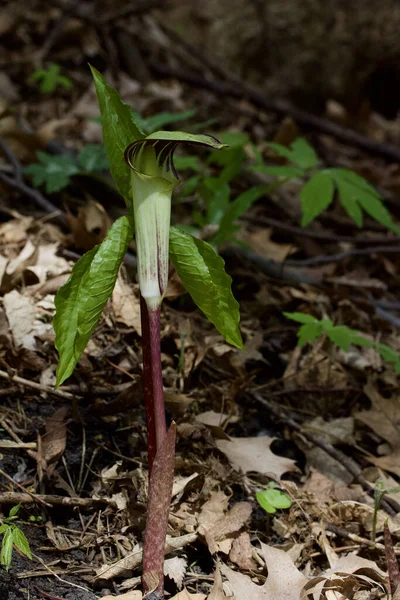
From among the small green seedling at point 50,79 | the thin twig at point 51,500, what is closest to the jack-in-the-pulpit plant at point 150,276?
the thin twig at point 51,500

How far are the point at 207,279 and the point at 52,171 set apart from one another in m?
1.98

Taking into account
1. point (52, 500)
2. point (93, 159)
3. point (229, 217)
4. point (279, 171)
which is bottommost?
point (52, 500)

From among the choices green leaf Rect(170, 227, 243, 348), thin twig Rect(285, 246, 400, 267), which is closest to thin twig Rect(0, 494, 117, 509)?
green leaf Rect(170, 227, 243, 348)

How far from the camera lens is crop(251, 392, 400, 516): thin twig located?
2256mm

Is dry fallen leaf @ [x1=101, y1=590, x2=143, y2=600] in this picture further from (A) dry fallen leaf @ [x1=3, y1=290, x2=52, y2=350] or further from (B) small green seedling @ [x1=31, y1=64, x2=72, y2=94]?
(B) small green seedling @ [x1=31, y1=64, x2=72, y2=94]

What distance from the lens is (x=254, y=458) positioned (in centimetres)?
227

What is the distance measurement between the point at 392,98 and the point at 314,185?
4065mm

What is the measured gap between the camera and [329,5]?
20.2ft

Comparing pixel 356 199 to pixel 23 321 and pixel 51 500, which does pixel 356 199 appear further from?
pixel 51 500

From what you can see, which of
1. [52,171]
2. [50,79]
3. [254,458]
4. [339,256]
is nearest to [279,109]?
[50,79]

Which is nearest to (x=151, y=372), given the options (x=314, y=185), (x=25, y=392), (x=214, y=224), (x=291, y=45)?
(x=25, y=392)

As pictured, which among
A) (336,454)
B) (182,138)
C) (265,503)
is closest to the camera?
(182,138)

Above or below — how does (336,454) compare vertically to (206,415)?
below

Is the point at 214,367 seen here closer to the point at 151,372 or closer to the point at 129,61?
the point at 151,372
